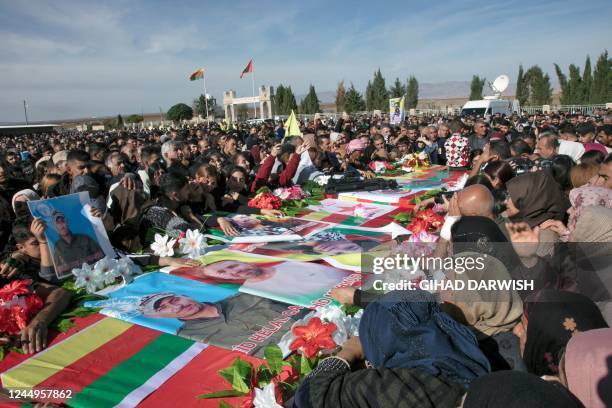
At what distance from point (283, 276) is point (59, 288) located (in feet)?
5.57

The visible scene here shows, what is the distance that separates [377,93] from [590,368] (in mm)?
60550

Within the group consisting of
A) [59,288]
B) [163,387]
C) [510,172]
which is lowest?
[163,387]

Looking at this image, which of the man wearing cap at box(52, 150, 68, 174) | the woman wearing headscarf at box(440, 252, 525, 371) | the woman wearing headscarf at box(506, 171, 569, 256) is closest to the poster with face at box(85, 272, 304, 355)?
the woman wearing headscarf at box(440, 252, 525, 371)

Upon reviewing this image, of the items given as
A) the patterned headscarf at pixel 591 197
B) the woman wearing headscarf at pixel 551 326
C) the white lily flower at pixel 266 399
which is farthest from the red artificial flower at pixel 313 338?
the patterned headscarf at pixel 591 197

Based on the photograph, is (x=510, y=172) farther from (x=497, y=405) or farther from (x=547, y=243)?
(x=497, y=405)

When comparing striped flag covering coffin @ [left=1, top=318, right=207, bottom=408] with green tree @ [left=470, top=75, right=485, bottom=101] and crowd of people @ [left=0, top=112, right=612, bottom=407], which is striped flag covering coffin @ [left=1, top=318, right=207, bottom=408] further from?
green tree @ [left=470, top=75, right=485, bottom=101]

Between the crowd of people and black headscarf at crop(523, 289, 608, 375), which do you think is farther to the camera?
black headscarf at crop(523, 289, 608, 375)

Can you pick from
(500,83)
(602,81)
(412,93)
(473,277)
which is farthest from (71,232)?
(412,93)

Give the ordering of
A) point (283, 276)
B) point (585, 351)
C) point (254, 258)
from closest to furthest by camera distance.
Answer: point (585, 351)
point (283, 276)
point (254, 258)

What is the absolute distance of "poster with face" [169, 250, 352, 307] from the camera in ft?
10.3

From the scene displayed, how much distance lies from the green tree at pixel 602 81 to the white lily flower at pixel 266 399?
4424 cm

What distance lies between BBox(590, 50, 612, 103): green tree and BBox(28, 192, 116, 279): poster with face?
43.9 meters

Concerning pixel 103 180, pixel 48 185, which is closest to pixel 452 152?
pixel 103 180

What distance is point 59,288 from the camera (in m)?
3.10
